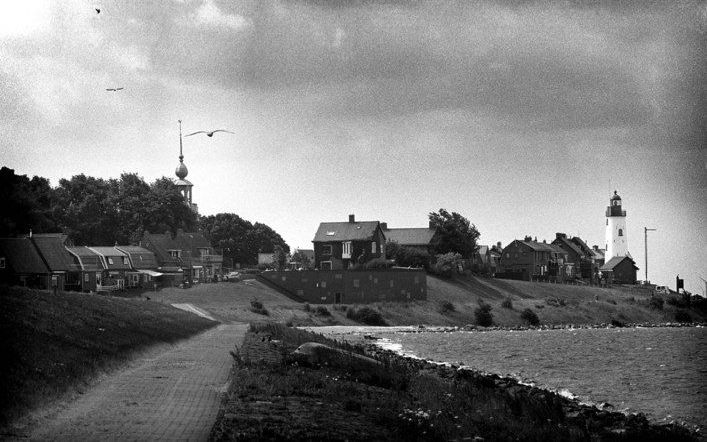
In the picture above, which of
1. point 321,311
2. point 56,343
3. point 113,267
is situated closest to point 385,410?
point 56,343

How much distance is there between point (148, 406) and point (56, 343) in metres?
7.76

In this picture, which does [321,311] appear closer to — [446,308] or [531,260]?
[446,308]

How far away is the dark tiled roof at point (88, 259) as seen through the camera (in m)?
93.6

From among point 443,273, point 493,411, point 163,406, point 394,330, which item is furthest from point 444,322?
point 163,406

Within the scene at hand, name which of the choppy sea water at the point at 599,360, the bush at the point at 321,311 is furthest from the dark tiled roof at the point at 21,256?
the choppy sea water at the point at 599,360

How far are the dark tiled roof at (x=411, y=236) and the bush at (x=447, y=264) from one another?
245 inches


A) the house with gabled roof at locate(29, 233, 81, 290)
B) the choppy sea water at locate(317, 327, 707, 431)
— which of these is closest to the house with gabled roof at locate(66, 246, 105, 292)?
the house with gabled roof at locate(29, 233, 81, 290)

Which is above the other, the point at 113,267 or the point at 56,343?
the point at 113,267

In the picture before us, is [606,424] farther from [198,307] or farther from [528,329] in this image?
[528,329]

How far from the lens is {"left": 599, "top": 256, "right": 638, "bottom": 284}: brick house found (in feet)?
559

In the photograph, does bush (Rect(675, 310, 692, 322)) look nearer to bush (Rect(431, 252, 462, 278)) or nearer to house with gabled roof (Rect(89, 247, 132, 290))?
bush (Rect(431, 252, 462, 278))

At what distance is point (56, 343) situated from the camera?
2553 cm

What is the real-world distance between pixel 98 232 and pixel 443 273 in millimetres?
48753

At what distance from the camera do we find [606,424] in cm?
2509
